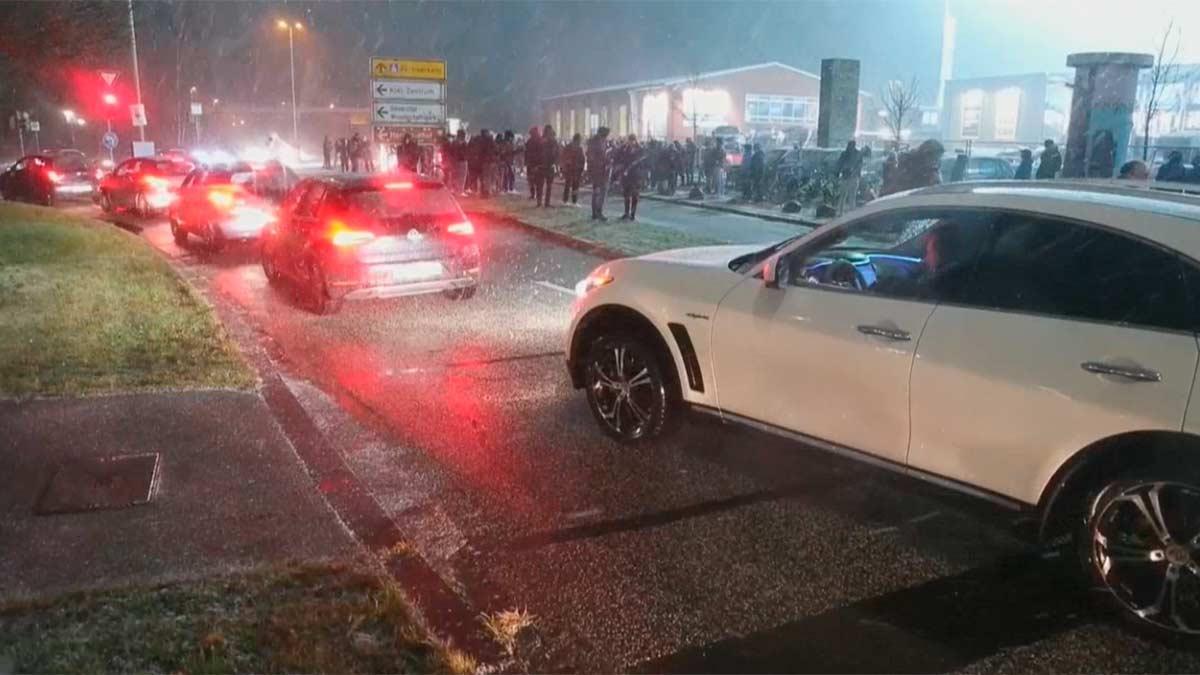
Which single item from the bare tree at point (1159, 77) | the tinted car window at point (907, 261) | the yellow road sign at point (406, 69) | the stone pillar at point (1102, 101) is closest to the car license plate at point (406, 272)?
the tinted car window at point (907, 261)

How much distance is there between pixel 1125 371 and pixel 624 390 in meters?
3.04

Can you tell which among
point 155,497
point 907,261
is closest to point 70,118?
point 155,497

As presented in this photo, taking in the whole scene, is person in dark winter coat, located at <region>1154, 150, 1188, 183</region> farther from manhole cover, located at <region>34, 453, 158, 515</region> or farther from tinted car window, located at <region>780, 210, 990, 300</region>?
manhole cover, located at <region>34, 453, 158, 515</region>

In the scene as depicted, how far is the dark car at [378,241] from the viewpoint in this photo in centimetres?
1011

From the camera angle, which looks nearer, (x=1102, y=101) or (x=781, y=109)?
(x=1102, y=101)

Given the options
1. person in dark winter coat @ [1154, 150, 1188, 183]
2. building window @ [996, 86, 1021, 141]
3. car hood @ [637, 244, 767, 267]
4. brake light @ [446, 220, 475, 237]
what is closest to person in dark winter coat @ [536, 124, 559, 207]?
brake light @ [446, 220, 475, 237]

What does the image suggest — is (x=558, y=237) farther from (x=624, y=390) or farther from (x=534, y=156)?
(x=624, y=390)

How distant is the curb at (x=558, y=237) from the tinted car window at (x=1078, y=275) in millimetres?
10657

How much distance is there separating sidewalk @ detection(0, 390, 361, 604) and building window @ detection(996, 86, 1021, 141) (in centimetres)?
4529

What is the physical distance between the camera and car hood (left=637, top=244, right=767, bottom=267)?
5.85m

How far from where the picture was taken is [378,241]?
33.3 ft

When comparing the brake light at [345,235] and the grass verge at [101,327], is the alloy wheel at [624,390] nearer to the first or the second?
the grass verge at [101,327]

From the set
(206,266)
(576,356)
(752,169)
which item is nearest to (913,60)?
(752,169)

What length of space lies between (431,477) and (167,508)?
4.68 feet
